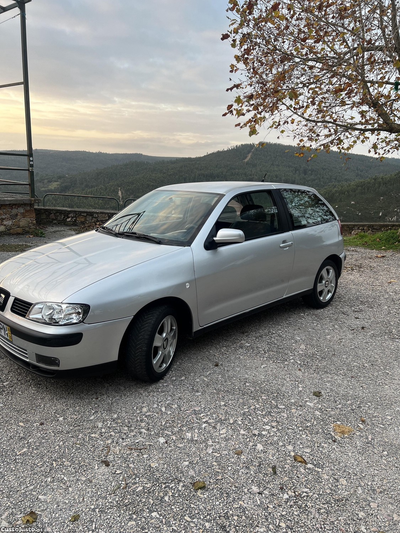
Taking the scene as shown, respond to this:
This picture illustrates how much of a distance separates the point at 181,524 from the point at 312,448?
1.04m

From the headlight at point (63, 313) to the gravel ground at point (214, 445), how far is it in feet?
2.29

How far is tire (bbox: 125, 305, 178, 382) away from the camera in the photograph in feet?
10.2

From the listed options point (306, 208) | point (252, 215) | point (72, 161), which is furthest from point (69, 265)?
point (72, 161)

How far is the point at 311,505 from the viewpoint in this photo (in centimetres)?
216

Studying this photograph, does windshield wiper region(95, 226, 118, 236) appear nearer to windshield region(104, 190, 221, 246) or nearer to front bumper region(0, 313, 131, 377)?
windshield region(104, 190, 221, 246)

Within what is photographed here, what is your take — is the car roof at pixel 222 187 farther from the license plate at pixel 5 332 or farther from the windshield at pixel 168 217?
the license plate at pixel 5 332

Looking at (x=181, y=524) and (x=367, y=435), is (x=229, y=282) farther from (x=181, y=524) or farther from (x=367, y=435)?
(x=181, y=524)

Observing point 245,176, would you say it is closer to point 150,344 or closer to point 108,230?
point 108,230

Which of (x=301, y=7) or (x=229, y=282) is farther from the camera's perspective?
(x=301, y=7)

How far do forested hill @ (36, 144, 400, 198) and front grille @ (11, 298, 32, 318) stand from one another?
32.9 metres

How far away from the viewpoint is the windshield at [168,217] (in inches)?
150

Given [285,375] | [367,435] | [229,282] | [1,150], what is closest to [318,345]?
[285,375]

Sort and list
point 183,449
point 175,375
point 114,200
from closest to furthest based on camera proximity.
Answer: point 183,449
point 175,375
point 114,200

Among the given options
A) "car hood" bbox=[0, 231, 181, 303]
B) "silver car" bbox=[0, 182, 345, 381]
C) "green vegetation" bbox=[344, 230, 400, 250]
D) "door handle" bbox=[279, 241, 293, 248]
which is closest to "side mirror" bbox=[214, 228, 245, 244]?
"silver car" bbox=[0, 182, 345, 381]
